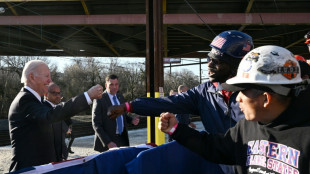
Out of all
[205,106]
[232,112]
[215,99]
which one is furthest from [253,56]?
[205,106]

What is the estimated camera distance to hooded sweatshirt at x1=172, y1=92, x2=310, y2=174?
173 centimetres

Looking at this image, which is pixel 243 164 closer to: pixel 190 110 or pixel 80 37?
pixel 190 110

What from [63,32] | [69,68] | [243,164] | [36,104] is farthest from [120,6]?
[69,68]

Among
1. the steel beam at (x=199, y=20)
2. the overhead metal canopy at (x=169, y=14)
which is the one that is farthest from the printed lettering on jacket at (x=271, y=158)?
the steel beam at (x=199, y=20)

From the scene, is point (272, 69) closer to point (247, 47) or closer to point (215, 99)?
point (215, 99)

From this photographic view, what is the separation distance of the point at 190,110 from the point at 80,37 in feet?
53.2

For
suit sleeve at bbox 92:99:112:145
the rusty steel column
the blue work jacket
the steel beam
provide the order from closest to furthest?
the blue work jacket, suit sleeve at bbox 92:99:112:145, the rusty steel column, the steel beam

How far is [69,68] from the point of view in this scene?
148 ft

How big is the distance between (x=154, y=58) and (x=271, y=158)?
24.6 feet

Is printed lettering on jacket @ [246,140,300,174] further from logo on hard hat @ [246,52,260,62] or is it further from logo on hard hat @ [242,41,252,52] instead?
logo on hard hat @ [242,41,252,52]

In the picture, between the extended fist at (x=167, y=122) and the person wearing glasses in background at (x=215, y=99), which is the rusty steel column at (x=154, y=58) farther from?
the extended fist at (x=167, y=122)

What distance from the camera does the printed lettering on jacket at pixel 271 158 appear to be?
1.74m

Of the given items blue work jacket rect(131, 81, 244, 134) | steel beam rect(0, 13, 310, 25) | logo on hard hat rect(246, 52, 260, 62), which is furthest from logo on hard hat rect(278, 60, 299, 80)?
steel beam rect(0, 13, 310, 25)

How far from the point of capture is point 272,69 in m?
1.76
